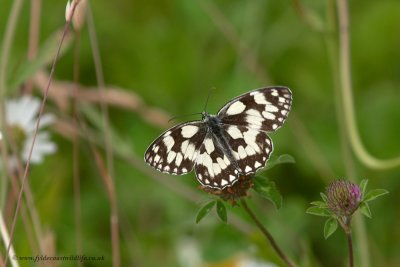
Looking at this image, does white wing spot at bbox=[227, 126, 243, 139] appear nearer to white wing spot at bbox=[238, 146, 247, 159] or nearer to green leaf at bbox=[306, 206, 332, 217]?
white wing spot at bbox=[238, 146, 247, 159]

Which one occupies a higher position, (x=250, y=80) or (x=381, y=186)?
(x=250, y=80)

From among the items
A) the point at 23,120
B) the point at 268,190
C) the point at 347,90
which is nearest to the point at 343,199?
the point at 268,190

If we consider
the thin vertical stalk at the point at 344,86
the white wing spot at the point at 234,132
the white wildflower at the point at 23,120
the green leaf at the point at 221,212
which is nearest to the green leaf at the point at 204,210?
the green leaf at the point at 221,212

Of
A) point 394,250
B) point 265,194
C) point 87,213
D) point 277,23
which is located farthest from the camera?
point 277,23

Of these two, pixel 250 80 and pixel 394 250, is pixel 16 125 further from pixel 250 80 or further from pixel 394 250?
pixel 394 250

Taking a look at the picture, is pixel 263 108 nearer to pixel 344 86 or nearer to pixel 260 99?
pixel 260 99

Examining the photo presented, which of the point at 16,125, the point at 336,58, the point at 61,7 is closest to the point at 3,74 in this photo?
the point at 16,125
